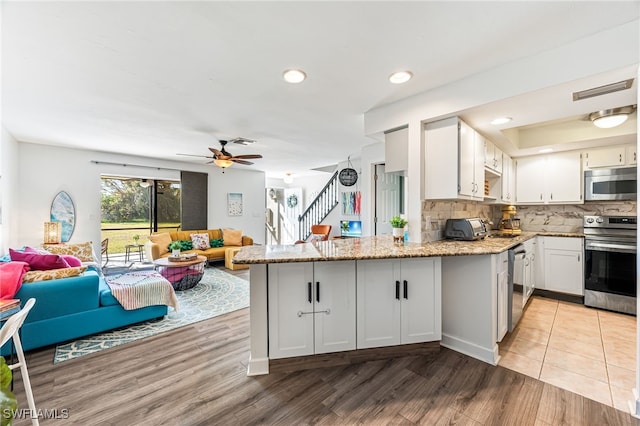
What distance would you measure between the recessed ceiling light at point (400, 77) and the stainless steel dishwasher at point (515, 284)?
78.0 inches

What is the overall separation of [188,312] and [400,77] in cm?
362

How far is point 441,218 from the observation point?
3.23 metres

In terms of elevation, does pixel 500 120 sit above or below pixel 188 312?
above

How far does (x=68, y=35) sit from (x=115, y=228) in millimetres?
5438

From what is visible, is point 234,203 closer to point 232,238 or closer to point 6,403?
point 232,238

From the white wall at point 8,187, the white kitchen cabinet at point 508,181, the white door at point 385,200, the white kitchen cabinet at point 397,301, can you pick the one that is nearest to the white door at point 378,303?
the white kitchen cabinet at point 397,301

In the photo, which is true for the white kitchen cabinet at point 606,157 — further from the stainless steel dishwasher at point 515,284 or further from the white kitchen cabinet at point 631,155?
the stainless steel dishwasher at point 515,284

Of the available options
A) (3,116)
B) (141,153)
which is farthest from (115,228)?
(3,116)

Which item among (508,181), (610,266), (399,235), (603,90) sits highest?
(603,90)

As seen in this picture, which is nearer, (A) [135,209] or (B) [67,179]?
(B) [67,179]

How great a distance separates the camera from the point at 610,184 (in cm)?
360

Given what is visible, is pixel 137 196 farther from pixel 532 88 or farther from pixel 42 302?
pixel 532 88

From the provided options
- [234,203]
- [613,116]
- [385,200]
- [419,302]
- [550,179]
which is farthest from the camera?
[234,203]

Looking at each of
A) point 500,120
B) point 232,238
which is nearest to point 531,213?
point 500,120
